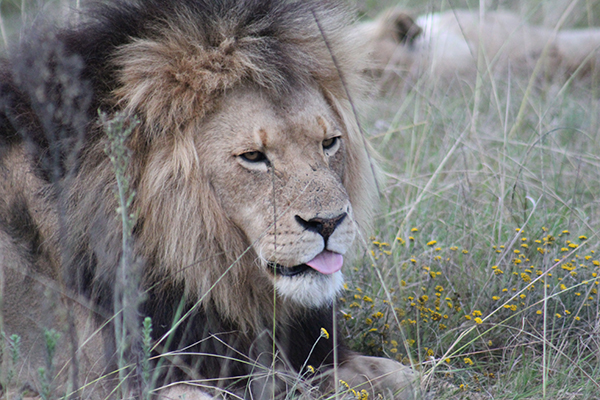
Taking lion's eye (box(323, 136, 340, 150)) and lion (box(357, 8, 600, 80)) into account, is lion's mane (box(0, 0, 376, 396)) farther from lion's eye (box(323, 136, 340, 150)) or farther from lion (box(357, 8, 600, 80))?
lion (box(357, 8, 600, 80))

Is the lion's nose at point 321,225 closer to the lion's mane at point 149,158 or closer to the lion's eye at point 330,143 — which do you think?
the lion's mane at point 149,158

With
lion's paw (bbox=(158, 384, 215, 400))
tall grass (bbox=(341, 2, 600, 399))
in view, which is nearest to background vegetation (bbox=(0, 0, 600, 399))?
tall grass (bbox=(341, 2, 600, 399))

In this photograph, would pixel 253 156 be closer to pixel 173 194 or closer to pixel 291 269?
pixel 173 194

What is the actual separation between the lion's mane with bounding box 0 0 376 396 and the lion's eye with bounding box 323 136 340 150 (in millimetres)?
257

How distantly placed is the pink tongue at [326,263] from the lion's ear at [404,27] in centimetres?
522

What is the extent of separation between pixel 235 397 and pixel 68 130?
50.6 inches

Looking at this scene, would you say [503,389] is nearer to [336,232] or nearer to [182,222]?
[336,232]

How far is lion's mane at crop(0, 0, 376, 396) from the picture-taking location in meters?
2.75

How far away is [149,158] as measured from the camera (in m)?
2.80

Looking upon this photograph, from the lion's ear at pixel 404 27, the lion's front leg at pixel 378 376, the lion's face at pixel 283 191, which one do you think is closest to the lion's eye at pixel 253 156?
the lion's face at pixel 283 191

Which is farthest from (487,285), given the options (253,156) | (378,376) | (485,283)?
(253,156)

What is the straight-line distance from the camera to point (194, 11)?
2.82 m

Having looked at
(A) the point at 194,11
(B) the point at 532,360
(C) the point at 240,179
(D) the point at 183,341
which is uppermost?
(A) the point at 194,11

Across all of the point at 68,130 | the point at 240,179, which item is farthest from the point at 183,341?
the point at 68,130
